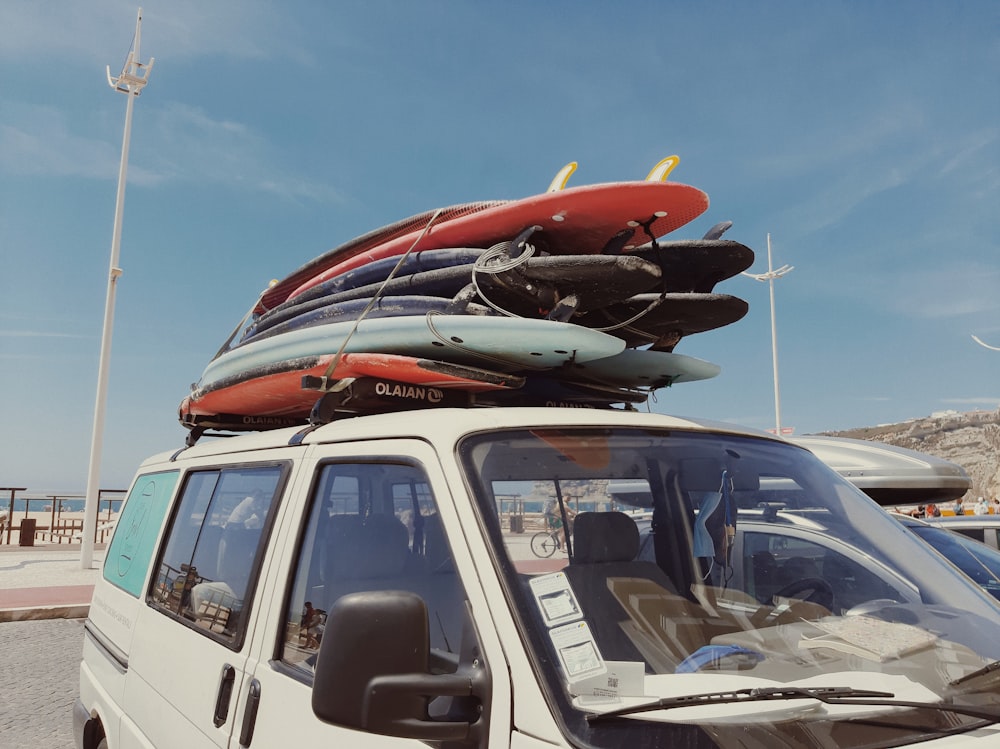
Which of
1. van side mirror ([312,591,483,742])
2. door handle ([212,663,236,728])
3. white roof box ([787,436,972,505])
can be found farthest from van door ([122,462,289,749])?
white roof box ([787,436,972,505])

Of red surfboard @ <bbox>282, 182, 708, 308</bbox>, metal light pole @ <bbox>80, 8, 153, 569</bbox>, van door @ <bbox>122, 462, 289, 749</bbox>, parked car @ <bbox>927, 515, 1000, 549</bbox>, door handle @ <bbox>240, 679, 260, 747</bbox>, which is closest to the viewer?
door handle @ <bbox>240, 679, 260, 747</bbox>

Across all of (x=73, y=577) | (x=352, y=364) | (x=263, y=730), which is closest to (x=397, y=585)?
(x=263, y=730)

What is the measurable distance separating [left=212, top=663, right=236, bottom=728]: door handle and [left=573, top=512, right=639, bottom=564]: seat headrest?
1.03 meters

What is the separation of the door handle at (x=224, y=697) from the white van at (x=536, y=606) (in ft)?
0.04

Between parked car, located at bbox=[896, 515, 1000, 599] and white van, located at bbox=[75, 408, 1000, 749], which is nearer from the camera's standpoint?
white van, located at bbox=[75, 408, 1000, 749]

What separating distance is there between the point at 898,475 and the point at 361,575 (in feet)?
16.3

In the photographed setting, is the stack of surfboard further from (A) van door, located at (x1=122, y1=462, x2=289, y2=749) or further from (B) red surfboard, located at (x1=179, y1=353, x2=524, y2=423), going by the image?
(A) van door, located at (x1=122, y1=462, x2=289, y2=749)

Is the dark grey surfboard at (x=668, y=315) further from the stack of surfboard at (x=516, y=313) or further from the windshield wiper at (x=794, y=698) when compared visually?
the windshield wiper at (x=794, y=698)

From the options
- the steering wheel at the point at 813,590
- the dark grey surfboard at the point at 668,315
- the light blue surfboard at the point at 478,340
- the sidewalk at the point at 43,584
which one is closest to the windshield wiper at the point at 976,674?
the steering wheel at the point at 813,590

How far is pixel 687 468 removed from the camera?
2361 mm

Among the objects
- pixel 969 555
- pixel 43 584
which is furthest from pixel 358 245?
pixel 43 584

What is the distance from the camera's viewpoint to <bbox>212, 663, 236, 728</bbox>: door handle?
218 cm

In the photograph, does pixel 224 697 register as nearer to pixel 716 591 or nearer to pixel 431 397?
pixel 431 397

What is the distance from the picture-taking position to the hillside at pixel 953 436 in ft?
200
